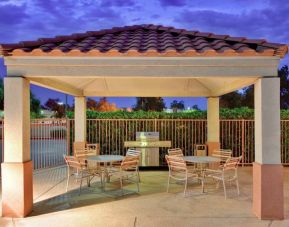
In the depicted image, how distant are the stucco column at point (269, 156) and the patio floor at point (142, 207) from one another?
11.0 inches

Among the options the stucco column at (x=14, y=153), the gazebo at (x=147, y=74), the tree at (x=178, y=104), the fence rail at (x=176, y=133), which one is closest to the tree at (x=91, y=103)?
the tree at (x=178, y=104)

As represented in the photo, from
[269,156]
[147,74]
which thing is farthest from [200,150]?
[147,74]

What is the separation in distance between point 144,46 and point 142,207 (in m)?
3.30

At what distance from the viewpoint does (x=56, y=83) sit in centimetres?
816

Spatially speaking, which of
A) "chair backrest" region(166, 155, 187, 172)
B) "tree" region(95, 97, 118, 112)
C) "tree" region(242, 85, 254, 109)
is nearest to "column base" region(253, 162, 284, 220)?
"chair backrest" region(166, 155, 187, 172)

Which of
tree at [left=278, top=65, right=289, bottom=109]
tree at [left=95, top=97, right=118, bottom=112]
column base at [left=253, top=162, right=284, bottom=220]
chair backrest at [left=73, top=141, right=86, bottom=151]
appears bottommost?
column base at [left=253, top=162, right=284, bottom=220]

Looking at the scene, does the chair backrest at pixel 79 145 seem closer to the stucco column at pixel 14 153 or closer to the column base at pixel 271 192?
the stucco column at pixel 14 153

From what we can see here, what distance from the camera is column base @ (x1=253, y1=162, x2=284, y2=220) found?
233 inches

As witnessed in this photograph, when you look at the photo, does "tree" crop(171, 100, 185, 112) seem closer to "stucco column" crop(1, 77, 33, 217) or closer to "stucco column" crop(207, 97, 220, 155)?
"stucco column" crop(207, 97, 220, 155)

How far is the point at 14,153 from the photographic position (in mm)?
6035

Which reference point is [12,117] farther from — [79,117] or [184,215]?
[79,117]

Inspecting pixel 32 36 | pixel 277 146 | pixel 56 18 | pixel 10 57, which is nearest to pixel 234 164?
pixel 277 146

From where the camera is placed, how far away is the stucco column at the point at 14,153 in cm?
601

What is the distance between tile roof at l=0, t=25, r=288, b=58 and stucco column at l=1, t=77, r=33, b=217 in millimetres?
715
